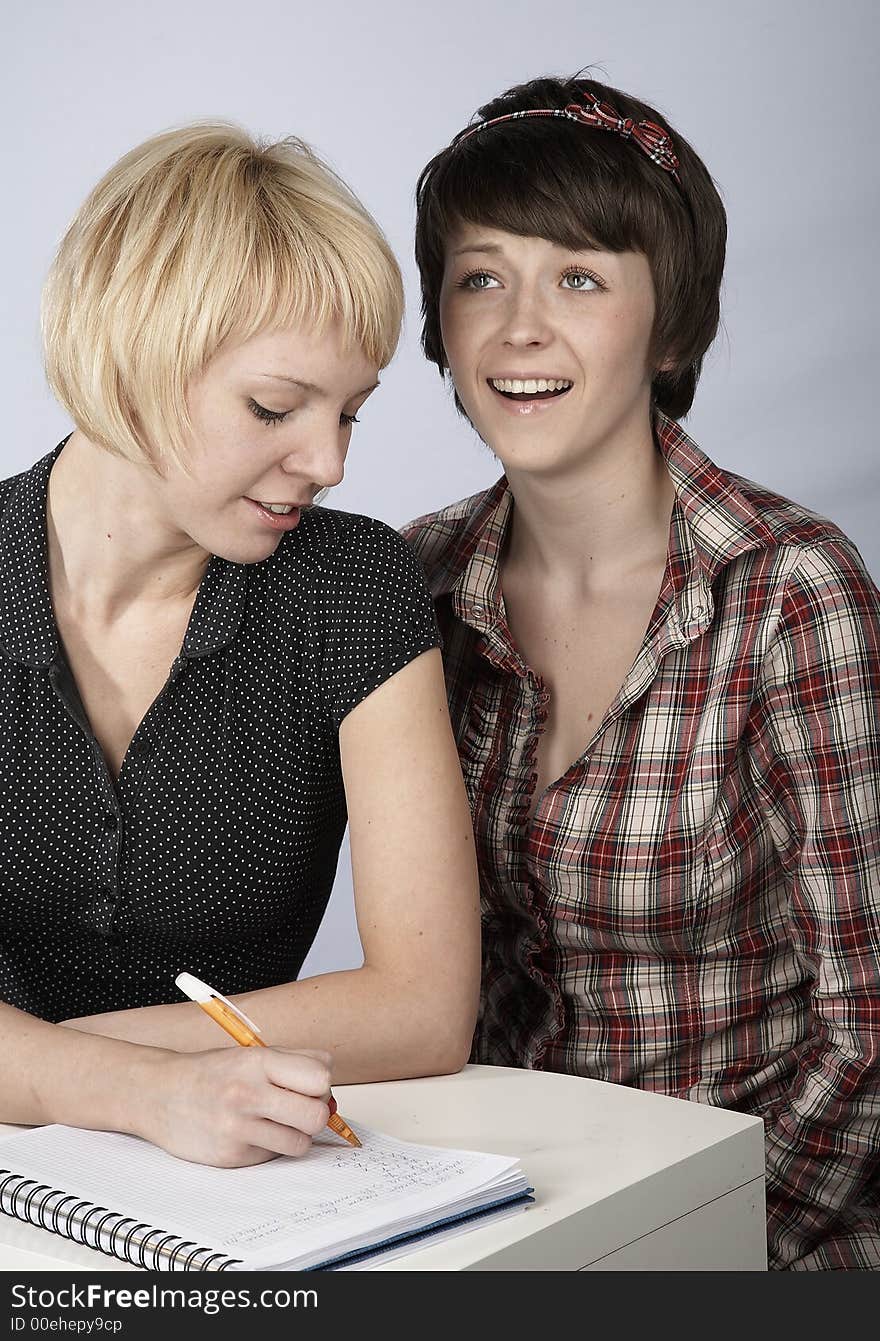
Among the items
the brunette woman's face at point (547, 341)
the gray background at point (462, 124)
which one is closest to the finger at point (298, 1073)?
the brunette woman's face at point (547, 341)

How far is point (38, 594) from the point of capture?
157 cm

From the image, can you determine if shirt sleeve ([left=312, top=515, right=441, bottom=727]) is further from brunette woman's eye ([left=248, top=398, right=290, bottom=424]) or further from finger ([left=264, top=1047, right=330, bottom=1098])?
finger ([left=264, top=1047, right=330, bottom=1098])

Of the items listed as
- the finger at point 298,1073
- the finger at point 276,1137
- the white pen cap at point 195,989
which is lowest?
the finger at point 276,1137

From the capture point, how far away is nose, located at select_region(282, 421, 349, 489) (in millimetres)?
1432

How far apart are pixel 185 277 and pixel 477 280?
0.53 m

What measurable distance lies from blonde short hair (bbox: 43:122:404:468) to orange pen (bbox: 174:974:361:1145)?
19.4 inches

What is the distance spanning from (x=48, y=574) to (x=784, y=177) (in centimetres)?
196

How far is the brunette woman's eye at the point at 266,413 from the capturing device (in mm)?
1396

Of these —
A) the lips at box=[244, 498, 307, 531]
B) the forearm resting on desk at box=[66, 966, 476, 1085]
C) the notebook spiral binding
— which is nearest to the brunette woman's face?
the lips at box=[244, 498, 307, 531]

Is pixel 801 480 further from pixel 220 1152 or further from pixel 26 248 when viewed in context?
pixel 220 1152

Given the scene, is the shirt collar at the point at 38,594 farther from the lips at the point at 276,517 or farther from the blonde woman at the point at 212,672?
the lips at the point at 276,517

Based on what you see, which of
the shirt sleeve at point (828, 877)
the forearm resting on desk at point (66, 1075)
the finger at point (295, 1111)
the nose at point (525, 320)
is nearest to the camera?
the finger at point (295, 1111)

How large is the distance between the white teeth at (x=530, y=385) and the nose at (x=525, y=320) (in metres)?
0.04

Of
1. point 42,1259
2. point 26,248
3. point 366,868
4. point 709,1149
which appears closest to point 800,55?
point 26,248
